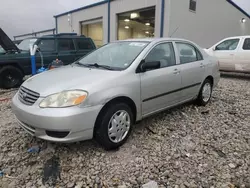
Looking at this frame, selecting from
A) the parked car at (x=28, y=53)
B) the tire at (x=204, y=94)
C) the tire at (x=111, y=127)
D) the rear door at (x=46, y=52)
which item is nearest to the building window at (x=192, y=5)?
the parked car at (x=28, y=53)

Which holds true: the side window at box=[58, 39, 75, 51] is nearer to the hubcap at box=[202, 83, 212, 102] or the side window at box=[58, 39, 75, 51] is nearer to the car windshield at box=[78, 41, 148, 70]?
the car windshield at box=[78, 41, 148, 70]

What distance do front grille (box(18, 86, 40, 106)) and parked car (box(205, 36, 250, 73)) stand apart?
7.83 metres

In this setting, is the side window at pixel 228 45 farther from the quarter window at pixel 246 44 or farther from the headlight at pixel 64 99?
the headlight at pixel 64 99

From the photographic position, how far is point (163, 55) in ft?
11.9

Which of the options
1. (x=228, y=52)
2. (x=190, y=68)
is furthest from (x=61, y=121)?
(x=228, y=52)

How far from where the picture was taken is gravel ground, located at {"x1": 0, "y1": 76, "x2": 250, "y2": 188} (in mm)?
2338

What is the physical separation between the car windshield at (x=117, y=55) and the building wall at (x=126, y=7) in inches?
280

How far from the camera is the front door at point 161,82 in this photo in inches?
125

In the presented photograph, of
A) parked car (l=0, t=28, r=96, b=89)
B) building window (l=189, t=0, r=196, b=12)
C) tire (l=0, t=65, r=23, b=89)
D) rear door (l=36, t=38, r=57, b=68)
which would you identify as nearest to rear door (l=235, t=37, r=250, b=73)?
building window (l=189, t=0, r=196, b=12)

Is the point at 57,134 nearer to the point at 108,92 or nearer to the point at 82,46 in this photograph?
the point at 108,92

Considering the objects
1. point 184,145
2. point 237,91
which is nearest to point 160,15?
point 237,91

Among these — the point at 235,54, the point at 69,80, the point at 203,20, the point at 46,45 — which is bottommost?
the point at 69,80

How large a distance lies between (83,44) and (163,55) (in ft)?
16.3

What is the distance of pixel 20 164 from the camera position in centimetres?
262
